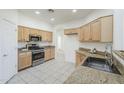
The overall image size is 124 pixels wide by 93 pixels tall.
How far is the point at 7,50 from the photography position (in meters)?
2.55

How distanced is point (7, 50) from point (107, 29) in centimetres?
310

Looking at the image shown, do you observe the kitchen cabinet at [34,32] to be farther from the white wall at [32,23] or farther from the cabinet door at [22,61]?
the cabinet door at [22,61]

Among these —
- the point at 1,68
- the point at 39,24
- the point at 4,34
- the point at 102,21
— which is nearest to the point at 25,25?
the point at 39,24

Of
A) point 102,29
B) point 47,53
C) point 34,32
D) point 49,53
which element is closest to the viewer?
point 102,29

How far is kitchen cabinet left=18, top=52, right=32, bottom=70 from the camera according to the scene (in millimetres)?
3458

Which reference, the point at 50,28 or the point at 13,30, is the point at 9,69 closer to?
the point at 13,30

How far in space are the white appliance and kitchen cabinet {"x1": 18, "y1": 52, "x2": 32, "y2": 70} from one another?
0.45 metres

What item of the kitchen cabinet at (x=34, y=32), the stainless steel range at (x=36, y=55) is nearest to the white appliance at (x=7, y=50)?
the stainless steel range at (x=36, y=55)

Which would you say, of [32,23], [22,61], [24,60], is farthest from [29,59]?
[32,23]

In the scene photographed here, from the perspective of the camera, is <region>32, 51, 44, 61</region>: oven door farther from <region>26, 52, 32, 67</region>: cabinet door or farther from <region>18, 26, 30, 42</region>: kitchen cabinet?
<region>18, 26, 30, 42</region>: kitchen cabinet

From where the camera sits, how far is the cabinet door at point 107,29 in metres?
2.42

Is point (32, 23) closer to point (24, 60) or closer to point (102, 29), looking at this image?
point (24, 60)

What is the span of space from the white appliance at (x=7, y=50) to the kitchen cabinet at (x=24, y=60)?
17.8 inches
